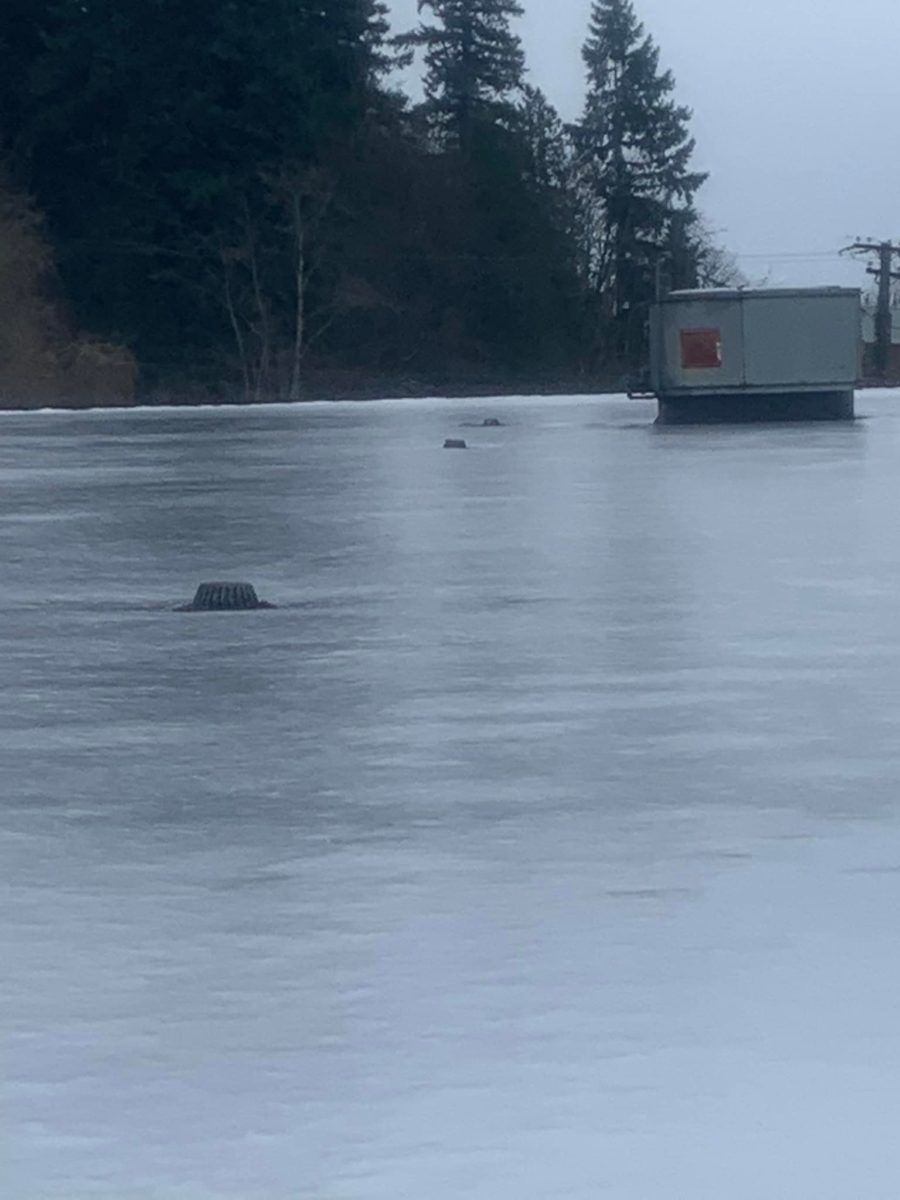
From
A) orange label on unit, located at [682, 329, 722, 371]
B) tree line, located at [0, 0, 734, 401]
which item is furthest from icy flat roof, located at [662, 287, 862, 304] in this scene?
tree line, located at [0, 0, 734, 401]

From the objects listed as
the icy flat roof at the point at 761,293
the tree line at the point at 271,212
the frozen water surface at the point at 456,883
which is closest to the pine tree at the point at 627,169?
the tree line at the point at 271,212

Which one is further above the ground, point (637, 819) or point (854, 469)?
point (637, 819)

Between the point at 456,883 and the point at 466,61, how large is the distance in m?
96.8

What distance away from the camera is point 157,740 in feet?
29.5

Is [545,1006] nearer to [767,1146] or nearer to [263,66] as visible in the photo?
[767,1146]

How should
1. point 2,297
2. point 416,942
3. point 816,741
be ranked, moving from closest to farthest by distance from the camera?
1. point 416,942
2. point 816,741
3. point 2,297

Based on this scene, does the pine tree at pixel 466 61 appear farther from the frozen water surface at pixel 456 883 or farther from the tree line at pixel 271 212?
the frozen water surface at pixel 456 883

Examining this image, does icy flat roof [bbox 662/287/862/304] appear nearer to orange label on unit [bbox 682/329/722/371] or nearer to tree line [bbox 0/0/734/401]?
orange label on unit [bbox 682/329/722/371]

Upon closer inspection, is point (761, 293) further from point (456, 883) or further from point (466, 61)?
point (466, 61)

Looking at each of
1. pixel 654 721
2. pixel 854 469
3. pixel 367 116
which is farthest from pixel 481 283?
pixel 654 721

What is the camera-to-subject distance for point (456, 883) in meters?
6.59

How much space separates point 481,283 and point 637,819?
7376cm

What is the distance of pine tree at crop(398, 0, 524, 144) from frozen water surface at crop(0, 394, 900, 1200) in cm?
8629

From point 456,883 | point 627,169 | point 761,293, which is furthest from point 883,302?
point 456,883
